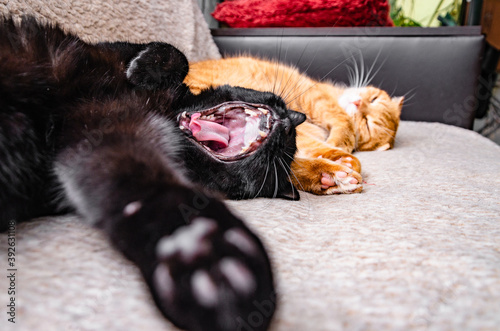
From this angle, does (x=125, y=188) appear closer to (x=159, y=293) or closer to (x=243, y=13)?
(x=159, y=293)

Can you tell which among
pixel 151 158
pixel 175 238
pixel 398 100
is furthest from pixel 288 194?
pixel 398 100

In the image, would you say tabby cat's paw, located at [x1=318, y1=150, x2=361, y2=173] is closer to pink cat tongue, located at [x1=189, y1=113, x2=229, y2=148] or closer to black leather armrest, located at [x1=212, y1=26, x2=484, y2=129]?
pink cat tongue, located at [x1=189, y1=113, x2=229, y2=148]

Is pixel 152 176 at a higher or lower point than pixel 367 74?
higher

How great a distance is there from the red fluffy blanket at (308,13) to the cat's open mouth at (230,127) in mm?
1637

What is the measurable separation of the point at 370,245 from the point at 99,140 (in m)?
0.47

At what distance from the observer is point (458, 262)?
1.50 ft

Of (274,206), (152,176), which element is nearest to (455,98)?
(274,206)

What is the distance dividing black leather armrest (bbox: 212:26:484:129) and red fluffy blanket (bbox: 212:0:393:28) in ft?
0.48

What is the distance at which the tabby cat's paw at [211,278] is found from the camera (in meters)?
0.33

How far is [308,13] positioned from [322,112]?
32.3 inches

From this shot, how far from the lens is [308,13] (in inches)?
88.0

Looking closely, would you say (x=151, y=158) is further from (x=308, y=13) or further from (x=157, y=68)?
(x=308, y=13)

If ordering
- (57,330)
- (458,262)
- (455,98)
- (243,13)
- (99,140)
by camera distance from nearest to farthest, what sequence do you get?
(57,330)
(458,262)
(99,140)
(455,98)
(243,13)

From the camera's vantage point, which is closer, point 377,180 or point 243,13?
point 377,180
